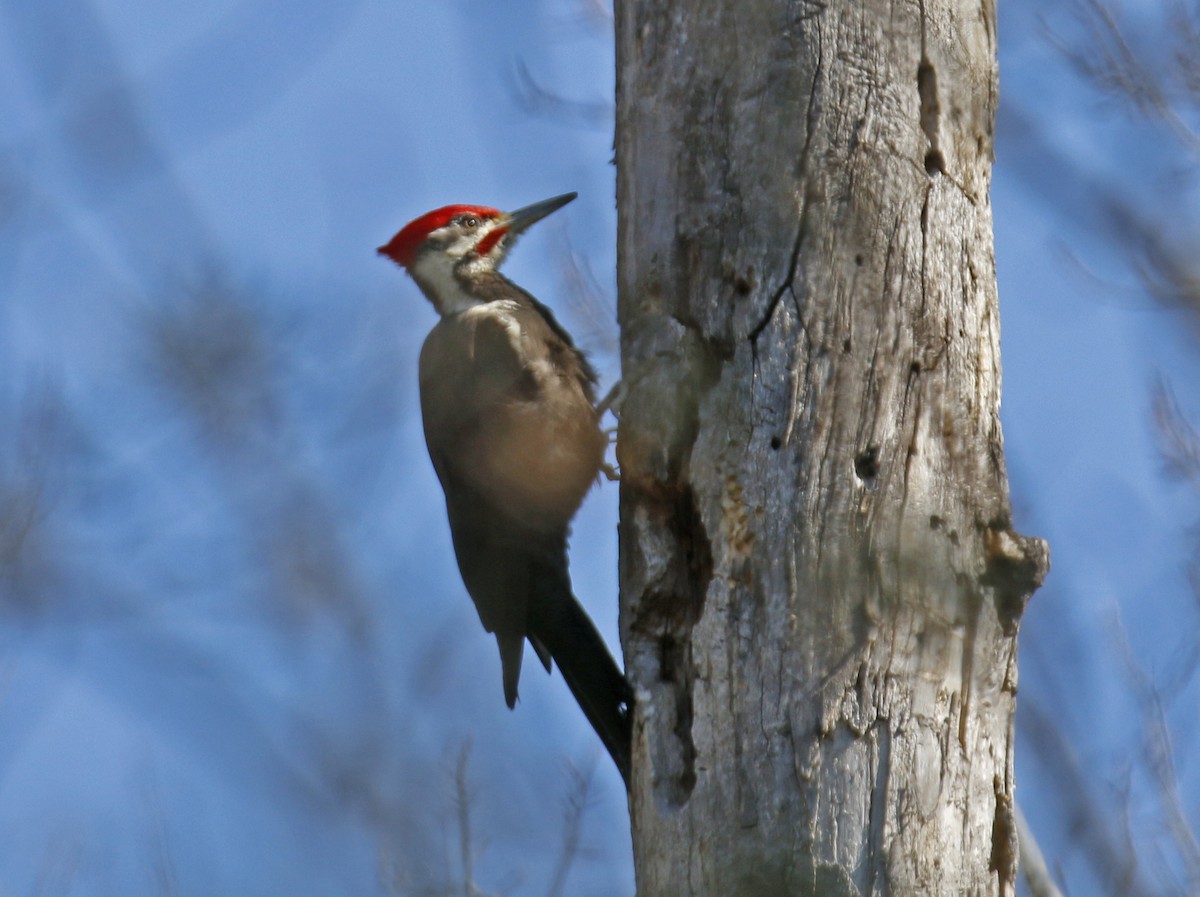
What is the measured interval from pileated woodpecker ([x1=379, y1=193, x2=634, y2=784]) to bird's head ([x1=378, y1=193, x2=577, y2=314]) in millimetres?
279

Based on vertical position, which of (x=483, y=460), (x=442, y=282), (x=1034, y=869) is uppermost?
(x=442, y=282)

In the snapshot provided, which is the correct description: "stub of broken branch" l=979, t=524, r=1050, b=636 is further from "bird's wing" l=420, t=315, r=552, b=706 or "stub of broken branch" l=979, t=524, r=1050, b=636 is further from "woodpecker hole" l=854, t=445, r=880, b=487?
"bird's wing" l=420, t=315, r=552, b=706

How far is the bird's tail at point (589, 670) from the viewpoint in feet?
10.5

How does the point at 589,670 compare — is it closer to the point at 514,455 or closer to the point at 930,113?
the point at 514,455

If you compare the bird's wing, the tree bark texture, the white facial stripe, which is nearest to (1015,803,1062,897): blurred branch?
the tree bark texture

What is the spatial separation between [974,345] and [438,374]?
7.24ft

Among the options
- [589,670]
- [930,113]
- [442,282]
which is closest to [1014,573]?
[930,113]

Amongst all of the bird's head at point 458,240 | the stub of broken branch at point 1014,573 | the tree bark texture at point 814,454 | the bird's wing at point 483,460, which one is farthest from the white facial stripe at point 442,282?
the stub of broken branch at point 1014,573

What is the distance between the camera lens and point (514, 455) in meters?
4.23

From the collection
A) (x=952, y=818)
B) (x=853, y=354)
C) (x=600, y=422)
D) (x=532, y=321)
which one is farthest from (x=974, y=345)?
(x=532, y=321)

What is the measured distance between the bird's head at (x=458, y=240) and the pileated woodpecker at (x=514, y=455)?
0.92 feet

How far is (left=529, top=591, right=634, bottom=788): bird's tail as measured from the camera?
3203 millimetres

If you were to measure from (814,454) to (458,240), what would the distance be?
9.02ft

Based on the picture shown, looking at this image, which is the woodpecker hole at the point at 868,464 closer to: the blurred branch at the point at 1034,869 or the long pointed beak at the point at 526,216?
the blurred branch at the point at 1034,869
